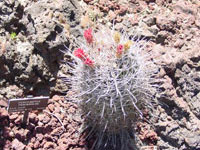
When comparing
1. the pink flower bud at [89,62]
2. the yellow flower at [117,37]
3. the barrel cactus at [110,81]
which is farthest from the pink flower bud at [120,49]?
the pink flower bud at [89,62]

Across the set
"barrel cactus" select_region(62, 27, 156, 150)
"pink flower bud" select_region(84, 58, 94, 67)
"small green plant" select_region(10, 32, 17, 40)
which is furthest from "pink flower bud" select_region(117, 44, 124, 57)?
"small green plant" select_region(10, 32, 17, 40)

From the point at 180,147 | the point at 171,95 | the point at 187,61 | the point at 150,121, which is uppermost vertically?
the point at 187,61

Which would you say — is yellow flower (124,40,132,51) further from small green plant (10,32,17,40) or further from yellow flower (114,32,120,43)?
small green plant (10,32,17,40)

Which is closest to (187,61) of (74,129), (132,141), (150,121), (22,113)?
(150,121)

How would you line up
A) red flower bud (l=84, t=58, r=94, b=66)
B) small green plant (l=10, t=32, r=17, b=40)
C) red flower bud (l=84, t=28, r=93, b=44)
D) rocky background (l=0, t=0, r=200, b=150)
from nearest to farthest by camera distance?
red flower bud (l=84, t=58, r=94, b=66) < red flower bud (l=84, t=28, r=93, b=44) < rocky background (l=0, t=0, r=200, b=150) < small green plant (l=10, t=32, r=17, b=40)

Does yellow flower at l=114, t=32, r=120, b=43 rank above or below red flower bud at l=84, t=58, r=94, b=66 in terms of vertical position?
above

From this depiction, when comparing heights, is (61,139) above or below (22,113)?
below

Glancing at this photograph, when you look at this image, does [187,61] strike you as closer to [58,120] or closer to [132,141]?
[132,141]

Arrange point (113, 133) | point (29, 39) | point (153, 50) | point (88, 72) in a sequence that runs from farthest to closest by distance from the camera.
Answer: point (153, 50) < point (29, 39) < point (113, 133) < point (88, 72)
